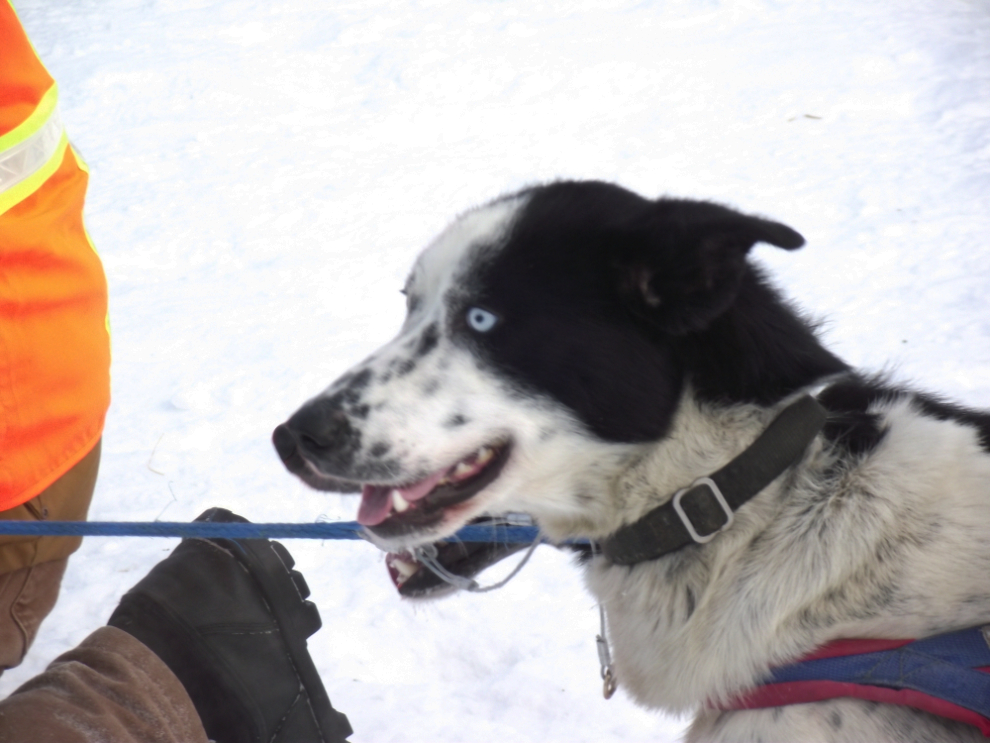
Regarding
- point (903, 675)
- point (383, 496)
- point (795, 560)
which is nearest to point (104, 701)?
point (383, 496)

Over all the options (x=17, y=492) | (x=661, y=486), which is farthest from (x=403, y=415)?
(x=17, y=492)

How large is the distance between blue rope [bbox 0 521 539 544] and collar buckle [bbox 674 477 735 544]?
0.40 m

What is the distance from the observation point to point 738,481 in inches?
55.8

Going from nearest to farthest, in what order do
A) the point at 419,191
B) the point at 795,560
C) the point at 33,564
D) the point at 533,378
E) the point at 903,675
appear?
the point at 903,675 → the point at 795,560 → the point at 533,378 → the point at 33,564 → the point at 419,191

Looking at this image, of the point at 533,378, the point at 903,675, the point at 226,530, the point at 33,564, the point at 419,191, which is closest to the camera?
the point at 903,675

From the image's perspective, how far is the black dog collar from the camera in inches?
55.6

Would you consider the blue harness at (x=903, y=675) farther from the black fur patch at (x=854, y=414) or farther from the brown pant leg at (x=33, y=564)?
the brown pant leg at (x=33, y=564)

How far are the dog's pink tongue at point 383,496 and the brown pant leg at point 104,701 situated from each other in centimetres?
55

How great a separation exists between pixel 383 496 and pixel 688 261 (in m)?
0.68

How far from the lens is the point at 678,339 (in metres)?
1.49

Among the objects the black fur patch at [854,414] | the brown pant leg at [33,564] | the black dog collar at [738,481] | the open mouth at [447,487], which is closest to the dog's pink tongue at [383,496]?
the open mouth at [447,487]

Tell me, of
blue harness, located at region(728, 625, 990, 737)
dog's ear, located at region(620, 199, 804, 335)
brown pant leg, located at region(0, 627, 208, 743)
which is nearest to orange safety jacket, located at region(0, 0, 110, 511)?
brown pant leg, located at region(0, 627, 208, 743)

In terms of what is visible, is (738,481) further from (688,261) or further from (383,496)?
(383,496)

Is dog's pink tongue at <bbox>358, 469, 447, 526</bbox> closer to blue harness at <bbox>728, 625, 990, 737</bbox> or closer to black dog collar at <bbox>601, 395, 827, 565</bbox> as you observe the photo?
black dog collar at <bbox>601, 395, 827, 565</bbox>
